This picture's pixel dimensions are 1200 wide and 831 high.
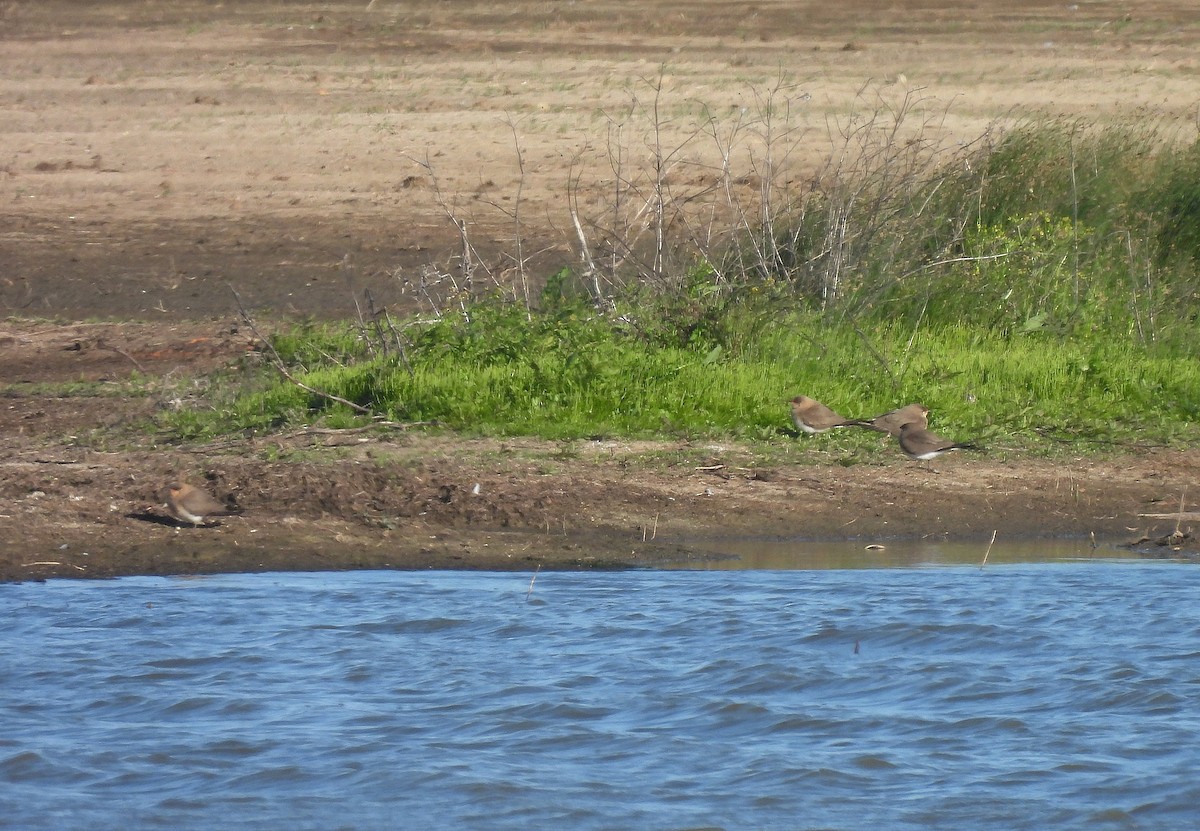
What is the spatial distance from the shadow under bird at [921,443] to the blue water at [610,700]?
3.99 ft

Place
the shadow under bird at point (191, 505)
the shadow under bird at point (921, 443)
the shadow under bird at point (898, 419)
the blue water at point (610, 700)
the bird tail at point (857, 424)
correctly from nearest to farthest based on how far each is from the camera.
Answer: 1. the blue water at point (610, 700)
2. the shadow under bird at point (191, 505)
3. the shadow under bird at point (921, 443)
4. the shadow under bird at point (898, 419)
5. the bird tail at point (857, 424)

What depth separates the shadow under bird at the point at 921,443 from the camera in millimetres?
8352

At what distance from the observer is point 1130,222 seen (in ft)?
36.3

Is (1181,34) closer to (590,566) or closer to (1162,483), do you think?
(1162,483)

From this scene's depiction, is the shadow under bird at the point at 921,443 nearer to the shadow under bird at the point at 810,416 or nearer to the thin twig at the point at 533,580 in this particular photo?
the shadow under bird at the point at 810,416

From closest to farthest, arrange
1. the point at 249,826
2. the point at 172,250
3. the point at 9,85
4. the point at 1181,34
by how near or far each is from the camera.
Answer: the point at 249,826 → the point at 172,250 → the point at 9,85 → the point at 1181,34

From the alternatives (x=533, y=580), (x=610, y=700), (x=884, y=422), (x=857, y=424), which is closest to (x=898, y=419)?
(x=884, y=422)

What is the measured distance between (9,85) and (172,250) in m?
6.12

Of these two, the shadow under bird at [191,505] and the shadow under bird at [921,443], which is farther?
the shadow under bird at [921,443]

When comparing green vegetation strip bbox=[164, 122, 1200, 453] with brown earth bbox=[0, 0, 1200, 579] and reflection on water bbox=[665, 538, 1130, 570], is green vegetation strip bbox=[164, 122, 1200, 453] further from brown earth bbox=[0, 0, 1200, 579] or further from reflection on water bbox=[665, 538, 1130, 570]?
reflection on water bbox=[665, 538, 1130, 570]

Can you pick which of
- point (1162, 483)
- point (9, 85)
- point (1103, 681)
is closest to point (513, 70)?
point (9, 85)

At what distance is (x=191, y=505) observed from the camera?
744 cm

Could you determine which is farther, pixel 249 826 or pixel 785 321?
pixel 785 321

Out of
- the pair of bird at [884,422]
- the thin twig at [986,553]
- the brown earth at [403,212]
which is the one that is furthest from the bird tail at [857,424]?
the thin twig at [986,553]
